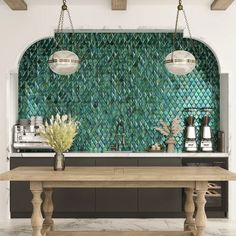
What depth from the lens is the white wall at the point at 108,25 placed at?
22.7 feet

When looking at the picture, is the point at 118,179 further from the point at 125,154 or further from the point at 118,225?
the point at 125,154

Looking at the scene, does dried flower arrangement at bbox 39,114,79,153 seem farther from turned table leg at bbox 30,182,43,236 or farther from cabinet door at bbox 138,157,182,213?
cabinet door at bbox 138,157,182,213

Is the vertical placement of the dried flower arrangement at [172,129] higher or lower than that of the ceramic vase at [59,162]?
higher

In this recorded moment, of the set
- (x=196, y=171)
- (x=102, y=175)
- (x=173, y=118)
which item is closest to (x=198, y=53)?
(x=173, y=118)

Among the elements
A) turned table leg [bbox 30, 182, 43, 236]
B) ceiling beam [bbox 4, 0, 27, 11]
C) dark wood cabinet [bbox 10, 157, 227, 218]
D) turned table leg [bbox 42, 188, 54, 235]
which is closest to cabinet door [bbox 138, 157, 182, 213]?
dark wood cabinet [bbox 10, 157, 227, 218]

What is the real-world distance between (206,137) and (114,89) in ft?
4.83

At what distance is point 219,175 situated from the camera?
4855 millimetres

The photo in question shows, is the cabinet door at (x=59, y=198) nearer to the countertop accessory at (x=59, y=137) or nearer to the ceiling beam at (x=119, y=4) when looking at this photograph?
the countertop accessory at (x=59, y=137)

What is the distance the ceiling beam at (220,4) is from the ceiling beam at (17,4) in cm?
244

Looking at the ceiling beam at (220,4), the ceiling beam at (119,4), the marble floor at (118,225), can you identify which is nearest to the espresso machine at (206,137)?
the marble floor at (118,225)

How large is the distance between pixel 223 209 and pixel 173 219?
0.69 metres

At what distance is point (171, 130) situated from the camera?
7.33 metres

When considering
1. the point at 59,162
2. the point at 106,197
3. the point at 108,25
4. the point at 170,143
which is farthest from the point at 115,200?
the point at 108,25

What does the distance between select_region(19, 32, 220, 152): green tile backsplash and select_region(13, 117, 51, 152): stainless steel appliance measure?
44 cm
